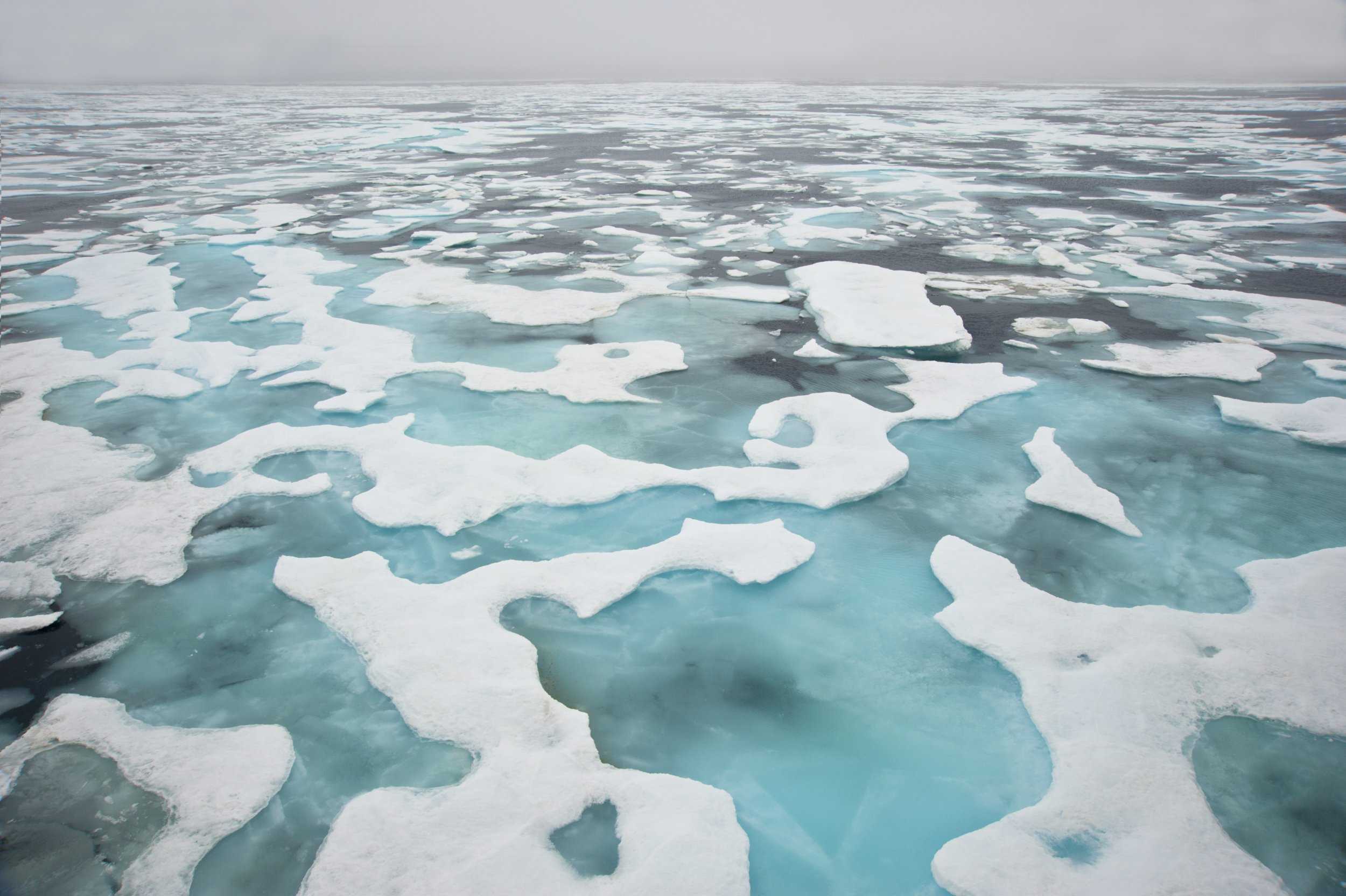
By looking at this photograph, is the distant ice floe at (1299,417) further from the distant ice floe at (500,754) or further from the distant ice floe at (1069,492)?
the distant ice floe at (500,754)

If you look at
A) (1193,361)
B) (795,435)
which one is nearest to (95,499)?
(795,435)

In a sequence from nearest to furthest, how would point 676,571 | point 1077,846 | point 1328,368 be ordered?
point 1077,846 < point 676,571 < point 1328,368

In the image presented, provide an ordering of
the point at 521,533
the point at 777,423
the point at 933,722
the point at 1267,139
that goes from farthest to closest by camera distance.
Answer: the point at 1267,139 < the point at 777,423 < the point at 521,533 < the point at 933,722

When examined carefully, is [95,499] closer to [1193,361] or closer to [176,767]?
[176,767]

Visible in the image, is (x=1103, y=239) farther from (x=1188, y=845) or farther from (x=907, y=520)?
(x=1188, y=845)

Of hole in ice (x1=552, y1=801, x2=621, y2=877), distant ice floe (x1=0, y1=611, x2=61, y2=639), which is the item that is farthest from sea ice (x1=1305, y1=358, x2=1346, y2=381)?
distant ice floe (x1=0, y1=611, x2=61, y2=639)

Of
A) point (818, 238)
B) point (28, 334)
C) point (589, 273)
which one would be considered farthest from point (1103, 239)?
point (28, 334)
